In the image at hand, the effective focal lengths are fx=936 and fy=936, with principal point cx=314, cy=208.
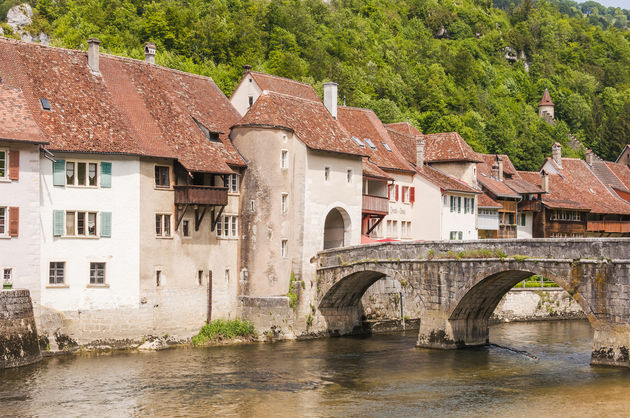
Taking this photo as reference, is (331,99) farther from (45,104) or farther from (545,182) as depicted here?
(545,182)

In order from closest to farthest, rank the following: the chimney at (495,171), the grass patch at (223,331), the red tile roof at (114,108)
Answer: the red tile roof at (114,108), the grass patch at (223,331), the chimney at (495,171)

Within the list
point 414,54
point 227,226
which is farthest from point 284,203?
A: point 414,54

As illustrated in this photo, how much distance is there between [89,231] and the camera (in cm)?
4484

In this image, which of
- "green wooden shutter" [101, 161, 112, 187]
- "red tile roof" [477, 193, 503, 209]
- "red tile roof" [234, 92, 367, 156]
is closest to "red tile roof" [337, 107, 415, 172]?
"red tile roof" [234, 92, 367, 156]

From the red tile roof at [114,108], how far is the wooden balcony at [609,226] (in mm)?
45684

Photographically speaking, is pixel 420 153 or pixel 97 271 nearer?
pixel 97 271

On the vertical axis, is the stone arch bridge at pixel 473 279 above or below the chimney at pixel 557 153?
below

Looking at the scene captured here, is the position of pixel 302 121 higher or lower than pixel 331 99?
lower

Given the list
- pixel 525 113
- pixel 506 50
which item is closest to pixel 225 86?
pixel 525 113

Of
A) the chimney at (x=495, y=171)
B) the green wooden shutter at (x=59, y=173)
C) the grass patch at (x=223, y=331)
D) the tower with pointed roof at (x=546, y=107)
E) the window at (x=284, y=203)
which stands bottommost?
the grass patch at (x=223, y=331)

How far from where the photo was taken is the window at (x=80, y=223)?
44.3 meters

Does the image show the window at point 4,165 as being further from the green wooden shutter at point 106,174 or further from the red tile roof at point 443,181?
the red tile roof at point 443,181

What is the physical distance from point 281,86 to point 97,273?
70.9 feet

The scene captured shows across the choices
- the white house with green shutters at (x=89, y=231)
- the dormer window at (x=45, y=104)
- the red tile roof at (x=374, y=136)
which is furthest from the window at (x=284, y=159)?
the dormer window at (x=45, y=104)
